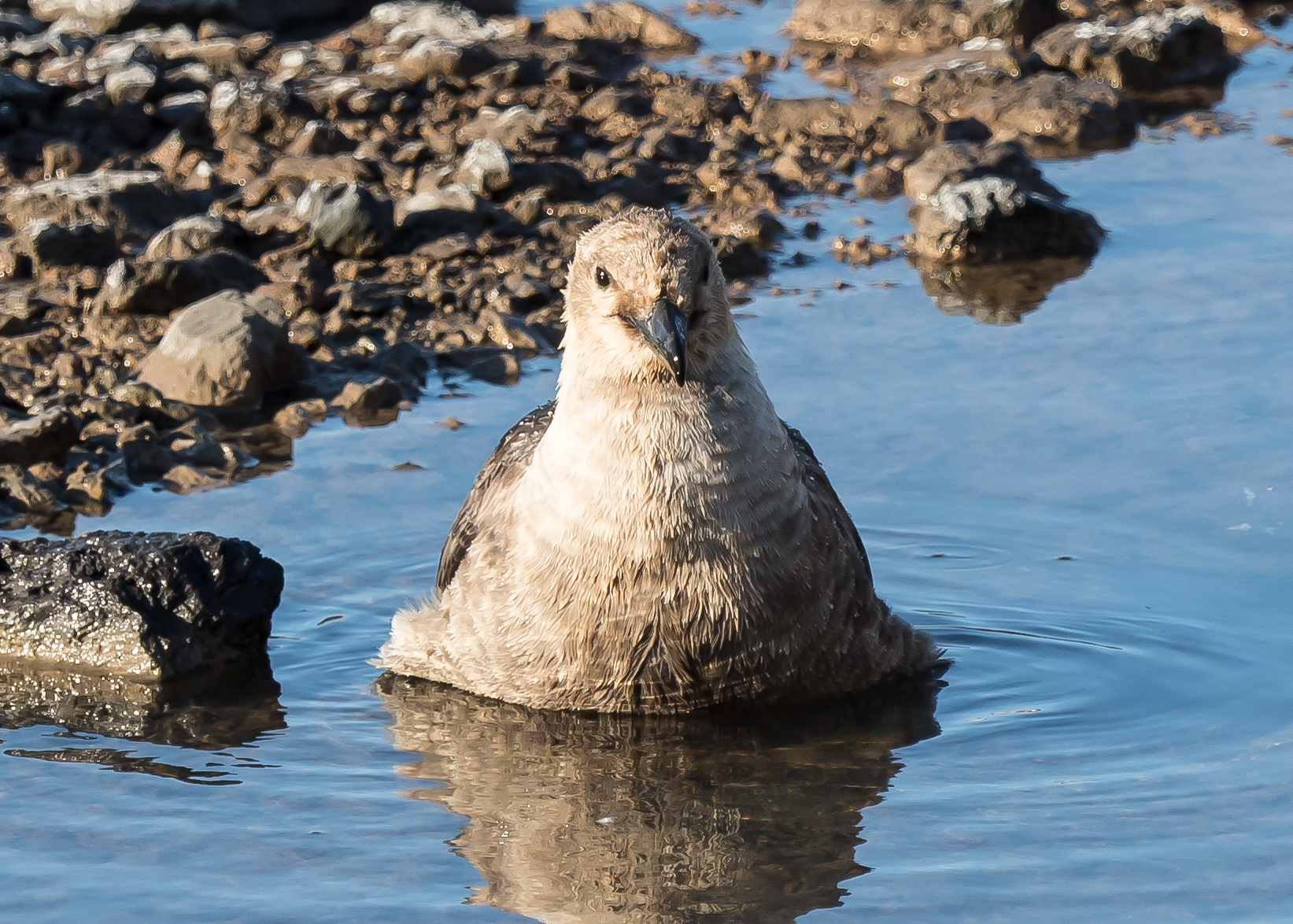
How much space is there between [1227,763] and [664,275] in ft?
7.54

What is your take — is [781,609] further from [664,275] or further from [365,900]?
[365,900]

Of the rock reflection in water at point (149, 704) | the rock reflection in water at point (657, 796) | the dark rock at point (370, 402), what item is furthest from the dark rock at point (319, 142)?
the rock reflection in water at point (657, 796)

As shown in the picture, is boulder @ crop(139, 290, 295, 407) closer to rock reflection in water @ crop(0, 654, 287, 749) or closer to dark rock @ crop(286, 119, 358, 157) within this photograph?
rock reflection in water @ crop(0, 654, 287, 749)

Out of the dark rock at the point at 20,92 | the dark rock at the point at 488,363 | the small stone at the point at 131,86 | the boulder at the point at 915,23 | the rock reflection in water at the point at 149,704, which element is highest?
the boulder at the point at 915,23

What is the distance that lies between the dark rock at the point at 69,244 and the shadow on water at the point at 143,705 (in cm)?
406

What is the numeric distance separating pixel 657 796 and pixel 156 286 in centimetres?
499

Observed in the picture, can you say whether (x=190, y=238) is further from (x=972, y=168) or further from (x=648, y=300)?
(x=648, y=300)

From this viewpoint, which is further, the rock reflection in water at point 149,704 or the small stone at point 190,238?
the small stone at point 190,238

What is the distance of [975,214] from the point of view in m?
10.5

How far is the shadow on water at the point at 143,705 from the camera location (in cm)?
643

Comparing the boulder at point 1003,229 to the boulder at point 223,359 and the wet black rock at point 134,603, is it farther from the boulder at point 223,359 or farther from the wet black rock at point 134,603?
the wet black rock at point 134,603

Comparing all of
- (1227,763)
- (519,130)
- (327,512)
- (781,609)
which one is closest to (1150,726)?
(1227,763)

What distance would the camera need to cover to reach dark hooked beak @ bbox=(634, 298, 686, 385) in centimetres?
579

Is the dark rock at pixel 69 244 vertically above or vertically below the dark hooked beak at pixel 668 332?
below
